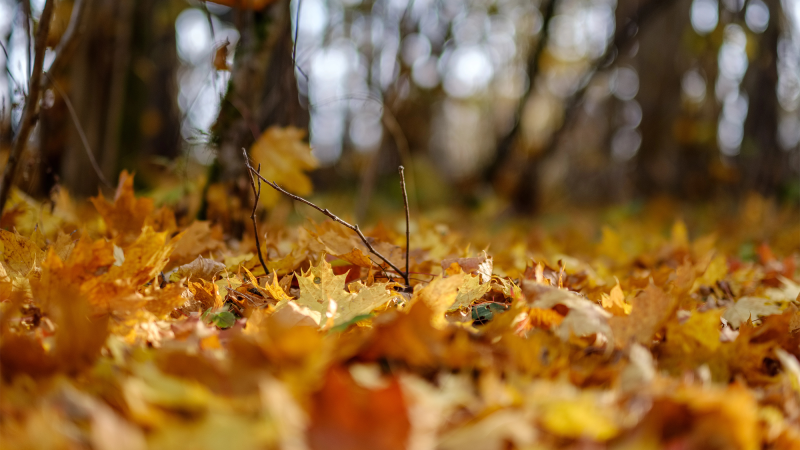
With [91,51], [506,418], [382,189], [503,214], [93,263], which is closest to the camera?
[506,418]

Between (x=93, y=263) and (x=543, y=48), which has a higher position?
(x=543, y=48)

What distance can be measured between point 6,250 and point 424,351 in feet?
2.98

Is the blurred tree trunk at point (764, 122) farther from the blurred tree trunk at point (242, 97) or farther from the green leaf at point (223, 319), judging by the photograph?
the green leaf at point (223, 319)

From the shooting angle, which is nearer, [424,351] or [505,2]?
[424,351]

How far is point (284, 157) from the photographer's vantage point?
5.98 ft

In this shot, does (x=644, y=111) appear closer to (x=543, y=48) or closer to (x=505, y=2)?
(x=543, y=48)

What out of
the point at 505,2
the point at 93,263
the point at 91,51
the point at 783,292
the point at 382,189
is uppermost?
the point at 505,2

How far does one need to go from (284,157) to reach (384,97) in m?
1.31

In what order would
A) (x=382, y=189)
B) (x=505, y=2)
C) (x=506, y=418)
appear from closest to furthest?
(x=506, y=418), (x=382, y=189), (x=505, y=2)

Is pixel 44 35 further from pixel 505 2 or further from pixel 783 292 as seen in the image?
pixel 505 2

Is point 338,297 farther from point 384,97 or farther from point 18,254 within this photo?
point 384,97

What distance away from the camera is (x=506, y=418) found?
1.79 feet

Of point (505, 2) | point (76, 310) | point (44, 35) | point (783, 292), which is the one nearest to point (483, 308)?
point (76, 310)

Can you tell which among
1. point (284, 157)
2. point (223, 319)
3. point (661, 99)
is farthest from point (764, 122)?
point (223, 319)
